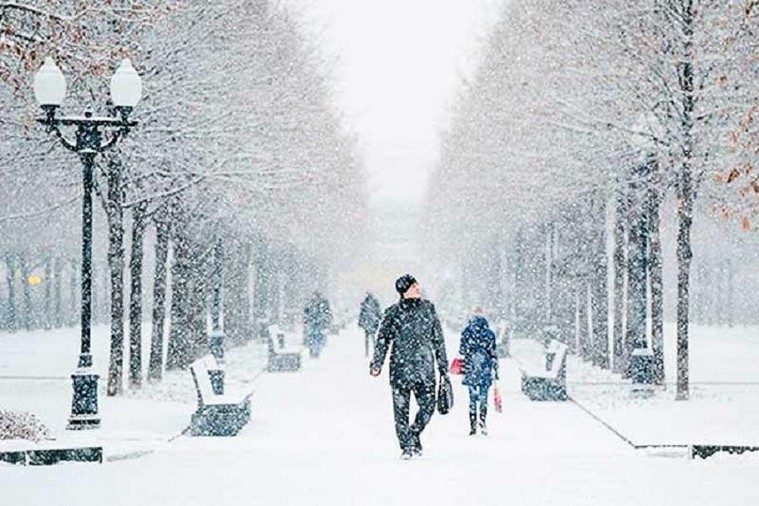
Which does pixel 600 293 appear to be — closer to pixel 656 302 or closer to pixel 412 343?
pixel 656 302

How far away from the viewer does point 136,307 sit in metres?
26.4

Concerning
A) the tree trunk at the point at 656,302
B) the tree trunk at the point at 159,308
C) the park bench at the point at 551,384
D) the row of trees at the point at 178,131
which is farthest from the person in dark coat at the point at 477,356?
the tree trunk at the point at 159,308

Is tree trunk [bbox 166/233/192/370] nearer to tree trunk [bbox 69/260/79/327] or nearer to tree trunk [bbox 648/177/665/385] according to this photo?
tree trunk [bbox 648/177/665/385]

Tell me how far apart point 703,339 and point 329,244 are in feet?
69.2

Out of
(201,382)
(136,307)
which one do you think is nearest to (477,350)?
(201,382)

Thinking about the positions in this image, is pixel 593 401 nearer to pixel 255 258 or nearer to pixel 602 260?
pixel 602 260

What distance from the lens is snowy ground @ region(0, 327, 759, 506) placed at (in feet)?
37.1

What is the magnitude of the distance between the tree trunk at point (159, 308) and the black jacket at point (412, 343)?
48.7 ft

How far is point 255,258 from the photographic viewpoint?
184 ft

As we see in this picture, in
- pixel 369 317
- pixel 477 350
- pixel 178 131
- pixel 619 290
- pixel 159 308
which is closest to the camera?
pixel 477 350

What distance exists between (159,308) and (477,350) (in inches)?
510

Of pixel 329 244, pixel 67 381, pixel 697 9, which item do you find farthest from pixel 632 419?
pixel 329 244

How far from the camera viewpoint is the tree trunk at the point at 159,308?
94.6ft

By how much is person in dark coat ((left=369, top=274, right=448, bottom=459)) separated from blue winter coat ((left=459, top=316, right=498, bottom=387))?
3.84 m
